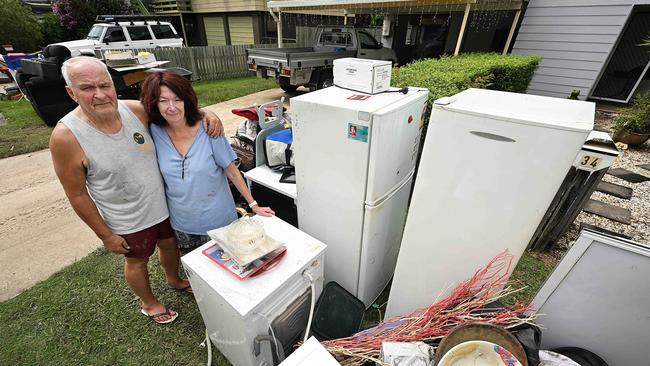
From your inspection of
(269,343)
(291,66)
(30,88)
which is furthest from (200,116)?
(30,88)

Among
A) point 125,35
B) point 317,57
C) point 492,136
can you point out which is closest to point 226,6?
point 125,35

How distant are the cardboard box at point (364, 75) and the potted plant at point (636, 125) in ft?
17.7

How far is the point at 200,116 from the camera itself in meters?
1.74

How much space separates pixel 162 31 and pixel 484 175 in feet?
39.6

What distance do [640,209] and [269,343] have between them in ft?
15.0

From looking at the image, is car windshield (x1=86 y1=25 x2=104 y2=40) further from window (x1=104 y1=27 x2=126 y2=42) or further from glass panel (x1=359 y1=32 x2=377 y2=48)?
glass panel (x1=359 y1=32 x2=377 y2=48)

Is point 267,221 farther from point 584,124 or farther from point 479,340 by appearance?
point 584,124

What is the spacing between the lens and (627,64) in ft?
21.5

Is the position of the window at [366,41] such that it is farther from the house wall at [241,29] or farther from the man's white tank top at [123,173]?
the man's white tank top at [123,173]

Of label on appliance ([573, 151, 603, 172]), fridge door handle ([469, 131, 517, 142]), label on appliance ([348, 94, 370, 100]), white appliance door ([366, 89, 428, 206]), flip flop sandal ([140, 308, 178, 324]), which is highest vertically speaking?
label on appliance ([348, 94, 370, 100])

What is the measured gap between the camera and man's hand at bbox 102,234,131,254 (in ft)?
5.38

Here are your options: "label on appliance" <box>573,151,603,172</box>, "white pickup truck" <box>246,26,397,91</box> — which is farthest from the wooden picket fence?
"label on appliance" <box>573,151,603,172</box>

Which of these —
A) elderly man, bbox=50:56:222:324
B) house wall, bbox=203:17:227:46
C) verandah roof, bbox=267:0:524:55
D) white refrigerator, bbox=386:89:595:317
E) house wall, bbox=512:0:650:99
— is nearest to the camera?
white refrigerator, bbox=386:89:595:317

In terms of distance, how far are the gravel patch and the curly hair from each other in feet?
10.5
